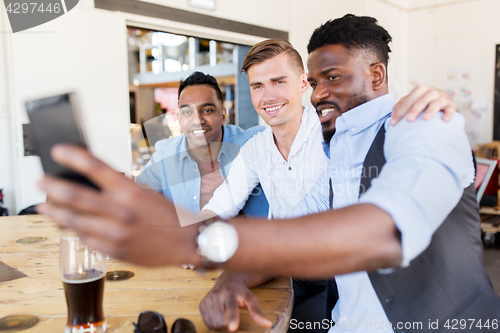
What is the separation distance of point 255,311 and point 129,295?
14.7 inches

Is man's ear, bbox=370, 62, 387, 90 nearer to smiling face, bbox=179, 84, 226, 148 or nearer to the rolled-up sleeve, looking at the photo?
the rolled-up sleeve

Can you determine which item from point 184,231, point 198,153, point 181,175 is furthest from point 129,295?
point 198,153

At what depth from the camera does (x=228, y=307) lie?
869 mm

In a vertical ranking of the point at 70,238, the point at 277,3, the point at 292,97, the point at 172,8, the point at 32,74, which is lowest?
the point at 70,238

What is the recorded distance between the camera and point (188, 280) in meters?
1.13

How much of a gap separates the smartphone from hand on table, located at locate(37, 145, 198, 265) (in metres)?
0.04

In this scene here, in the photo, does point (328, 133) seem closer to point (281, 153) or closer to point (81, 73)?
point (281, 153)

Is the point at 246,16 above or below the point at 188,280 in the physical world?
above

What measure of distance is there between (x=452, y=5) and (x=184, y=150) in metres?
5.49

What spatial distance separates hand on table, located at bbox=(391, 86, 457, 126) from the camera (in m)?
0.83

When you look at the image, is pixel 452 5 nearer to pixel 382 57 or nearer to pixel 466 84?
pixel 466 84

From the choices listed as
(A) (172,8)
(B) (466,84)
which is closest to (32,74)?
(A) (172,8)

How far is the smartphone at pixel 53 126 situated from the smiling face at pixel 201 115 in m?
1.74

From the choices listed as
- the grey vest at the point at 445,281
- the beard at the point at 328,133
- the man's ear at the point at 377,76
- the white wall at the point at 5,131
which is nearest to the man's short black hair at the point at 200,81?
the beard at the point at 328,133
